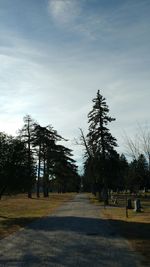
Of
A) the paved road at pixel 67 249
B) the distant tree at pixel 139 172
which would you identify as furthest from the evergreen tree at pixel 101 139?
the paved road at pixel 67 249

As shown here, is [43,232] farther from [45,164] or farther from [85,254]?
[45,164]

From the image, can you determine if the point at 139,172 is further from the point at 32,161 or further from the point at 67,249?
the point at 67,249

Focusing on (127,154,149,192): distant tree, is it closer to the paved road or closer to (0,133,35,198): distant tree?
(0,133,35,198): distant tree

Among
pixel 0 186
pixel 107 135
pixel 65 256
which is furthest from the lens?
pixel 107 135

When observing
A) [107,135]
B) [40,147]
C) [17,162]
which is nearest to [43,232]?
[17,162]

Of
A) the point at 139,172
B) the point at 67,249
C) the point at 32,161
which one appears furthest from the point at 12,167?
the point at 139,172

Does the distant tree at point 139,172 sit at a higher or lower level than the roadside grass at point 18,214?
higher

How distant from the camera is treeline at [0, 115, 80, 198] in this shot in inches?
1272

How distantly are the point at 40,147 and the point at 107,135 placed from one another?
2706 centimetres

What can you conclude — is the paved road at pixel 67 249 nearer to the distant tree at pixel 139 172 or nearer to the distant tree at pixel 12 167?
the distant tree at pixel 12 167

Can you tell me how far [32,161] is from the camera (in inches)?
1404

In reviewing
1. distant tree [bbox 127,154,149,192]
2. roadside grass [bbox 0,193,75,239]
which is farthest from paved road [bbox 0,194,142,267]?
distant tree [bbox 127,154,149,192]

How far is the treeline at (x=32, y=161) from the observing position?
32.3 m

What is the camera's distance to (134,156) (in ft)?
96.0
